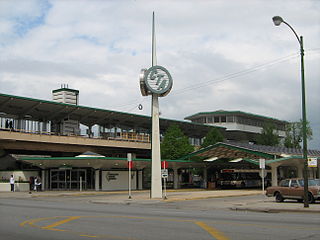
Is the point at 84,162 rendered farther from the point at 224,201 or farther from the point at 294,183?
the point at 294,183

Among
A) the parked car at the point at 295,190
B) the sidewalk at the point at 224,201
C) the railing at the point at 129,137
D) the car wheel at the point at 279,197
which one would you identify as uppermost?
the railing at the point at 129,137

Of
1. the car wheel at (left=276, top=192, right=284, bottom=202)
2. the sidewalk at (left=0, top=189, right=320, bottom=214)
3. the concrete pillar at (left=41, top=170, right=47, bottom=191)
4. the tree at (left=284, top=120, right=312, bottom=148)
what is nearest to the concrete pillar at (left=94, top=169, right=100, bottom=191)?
the concrete pillar at (left=41, top=170, right=47, bottom=191)

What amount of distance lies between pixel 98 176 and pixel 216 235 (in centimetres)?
3635

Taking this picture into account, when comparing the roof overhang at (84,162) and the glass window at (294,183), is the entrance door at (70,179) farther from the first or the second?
the glass window at (294,183)

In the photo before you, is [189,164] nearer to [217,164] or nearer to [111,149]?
[217,164]

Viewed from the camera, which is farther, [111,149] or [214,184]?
[111,149]

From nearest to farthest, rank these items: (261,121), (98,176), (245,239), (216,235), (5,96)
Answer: (245,239) → (216,235) → (98,176) → (5,96) → (261,121)

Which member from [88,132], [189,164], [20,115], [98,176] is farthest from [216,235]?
[88,132]

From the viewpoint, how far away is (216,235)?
11.5 m

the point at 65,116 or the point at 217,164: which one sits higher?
the point at 65,116

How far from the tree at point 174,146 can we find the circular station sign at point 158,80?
27706 millimetres

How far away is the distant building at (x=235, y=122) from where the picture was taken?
101 meters

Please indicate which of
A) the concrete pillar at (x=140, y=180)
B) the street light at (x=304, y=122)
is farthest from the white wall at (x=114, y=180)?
the street light at (x=304, y=122)

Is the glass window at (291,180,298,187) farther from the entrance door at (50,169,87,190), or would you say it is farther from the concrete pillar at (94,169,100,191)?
the entrance door at (50,169,87,190)
